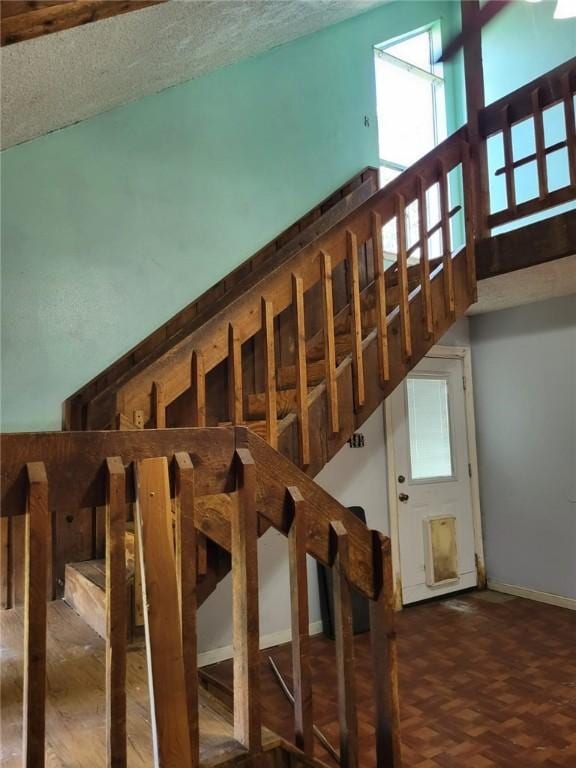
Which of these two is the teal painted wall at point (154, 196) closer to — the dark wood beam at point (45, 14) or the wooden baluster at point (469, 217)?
the wooden baluster at point (469, 217)

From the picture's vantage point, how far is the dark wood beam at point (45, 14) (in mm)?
1319

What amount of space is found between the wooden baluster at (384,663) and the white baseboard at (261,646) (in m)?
1.48

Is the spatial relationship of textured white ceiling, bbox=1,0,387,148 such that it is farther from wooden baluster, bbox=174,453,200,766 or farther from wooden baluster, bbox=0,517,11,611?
wooden baluster, bbox=0,517,11,611

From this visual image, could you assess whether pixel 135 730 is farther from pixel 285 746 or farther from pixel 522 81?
pixel 522 81

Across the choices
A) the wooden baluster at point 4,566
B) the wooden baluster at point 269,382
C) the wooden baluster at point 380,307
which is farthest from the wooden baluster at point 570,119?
the wooden baluster at point 4,566

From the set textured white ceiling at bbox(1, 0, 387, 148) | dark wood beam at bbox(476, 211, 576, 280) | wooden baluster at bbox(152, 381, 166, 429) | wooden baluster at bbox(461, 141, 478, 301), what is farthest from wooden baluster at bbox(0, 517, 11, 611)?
dark wood beam at bbox(476, 211, 576, 280)

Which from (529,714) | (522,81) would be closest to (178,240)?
(529,714)

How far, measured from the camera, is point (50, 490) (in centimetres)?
122

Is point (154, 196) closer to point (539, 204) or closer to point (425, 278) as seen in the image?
point (425, 278)

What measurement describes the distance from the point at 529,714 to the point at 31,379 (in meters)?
2.91

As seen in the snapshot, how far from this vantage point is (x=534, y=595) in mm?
4090

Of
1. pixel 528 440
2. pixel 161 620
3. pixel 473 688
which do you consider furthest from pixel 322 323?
pixel 528 440

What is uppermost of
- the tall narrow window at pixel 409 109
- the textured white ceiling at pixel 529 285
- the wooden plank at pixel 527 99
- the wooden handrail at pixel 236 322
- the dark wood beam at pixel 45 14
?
the tall narrow window at pixel 409 109

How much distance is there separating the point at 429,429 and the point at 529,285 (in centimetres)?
144
